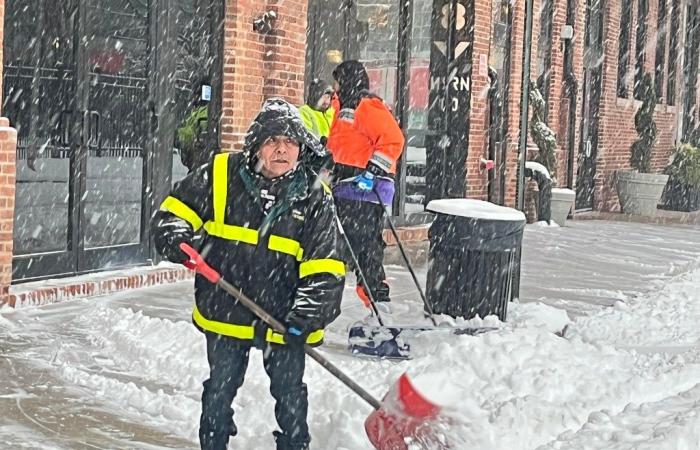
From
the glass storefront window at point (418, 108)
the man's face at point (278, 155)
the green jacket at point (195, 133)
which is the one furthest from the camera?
the glass storefront window at point (418, 108)

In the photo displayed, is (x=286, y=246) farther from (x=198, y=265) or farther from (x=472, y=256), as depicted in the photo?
(x=472, y=256)

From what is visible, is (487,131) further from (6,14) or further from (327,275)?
(327,275)

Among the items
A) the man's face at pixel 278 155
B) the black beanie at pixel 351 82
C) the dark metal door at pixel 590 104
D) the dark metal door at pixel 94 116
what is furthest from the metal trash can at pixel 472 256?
the dark metal door at pixel 590 104

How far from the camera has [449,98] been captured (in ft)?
46.2

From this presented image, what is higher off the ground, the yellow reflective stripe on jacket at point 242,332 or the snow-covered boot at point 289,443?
the yellow reflective stripe on jacket at point 242,332

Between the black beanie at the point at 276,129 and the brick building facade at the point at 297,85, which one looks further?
the brick building facade at the point at 297,85

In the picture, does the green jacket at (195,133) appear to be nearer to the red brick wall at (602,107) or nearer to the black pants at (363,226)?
the black pants at (363,226)

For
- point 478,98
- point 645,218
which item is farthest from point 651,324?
point 645,218

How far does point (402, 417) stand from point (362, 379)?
6.21 feet

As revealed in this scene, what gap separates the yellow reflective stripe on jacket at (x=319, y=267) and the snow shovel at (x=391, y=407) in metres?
0.24

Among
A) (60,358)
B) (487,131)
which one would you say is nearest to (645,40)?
(487,131)

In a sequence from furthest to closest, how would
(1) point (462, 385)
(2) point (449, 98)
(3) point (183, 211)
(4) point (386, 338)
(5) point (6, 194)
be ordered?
(2) point (449, 98) < (5) point (6, 194) < (4) point (386, 338) < (1) point (462, 385) < (3) point (183, 211)

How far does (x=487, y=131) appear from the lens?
14.8 meters

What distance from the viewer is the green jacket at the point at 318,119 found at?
29.1ft
